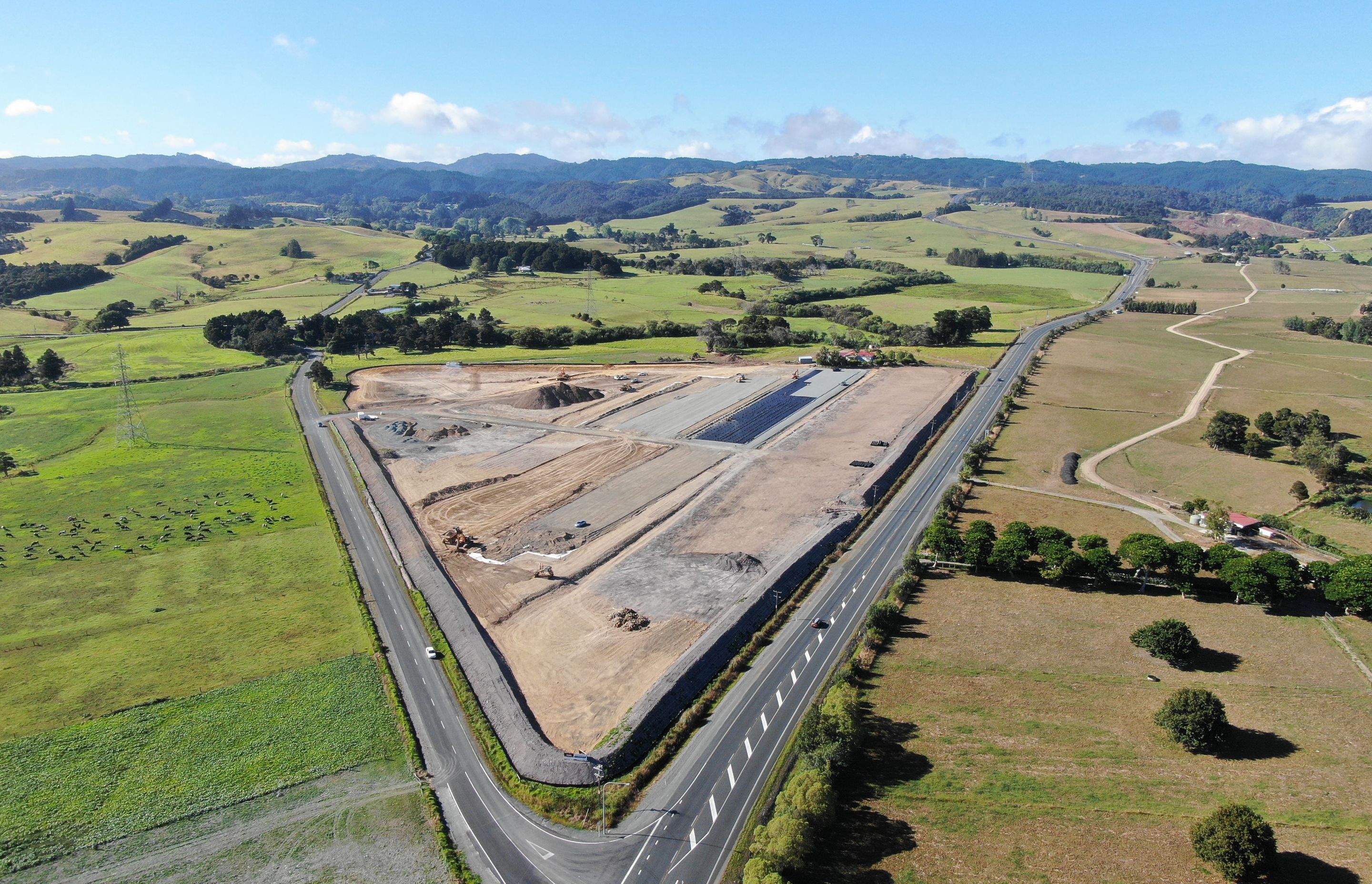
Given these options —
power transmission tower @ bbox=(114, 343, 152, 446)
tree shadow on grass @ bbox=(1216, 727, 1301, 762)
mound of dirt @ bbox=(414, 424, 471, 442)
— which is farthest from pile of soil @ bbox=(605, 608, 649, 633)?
power transmission tower @ bbox=(114, 343, 152, 446)

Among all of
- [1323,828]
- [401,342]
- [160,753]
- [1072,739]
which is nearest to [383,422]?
[401,342]

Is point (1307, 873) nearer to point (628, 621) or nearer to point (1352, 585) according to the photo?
point (1352, 585)

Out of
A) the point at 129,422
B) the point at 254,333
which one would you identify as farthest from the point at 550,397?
the point at 254,333

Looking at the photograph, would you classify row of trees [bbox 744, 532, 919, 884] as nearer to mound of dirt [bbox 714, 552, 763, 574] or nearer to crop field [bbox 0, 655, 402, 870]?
mound of dirt [bbox 714, 552, 763, 574]

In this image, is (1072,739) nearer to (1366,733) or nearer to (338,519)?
(1366,733)

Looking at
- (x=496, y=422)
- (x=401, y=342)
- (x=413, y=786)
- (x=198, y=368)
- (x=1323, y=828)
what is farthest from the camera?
(x=401, y=342)

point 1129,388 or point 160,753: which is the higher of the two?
point 1129,388
